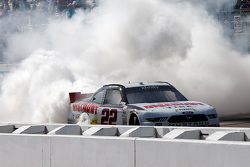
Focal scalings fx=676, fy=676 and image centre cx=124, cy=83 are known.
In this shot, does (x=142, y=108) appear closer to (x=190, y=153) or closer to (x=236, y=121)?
(x=190, y=153)

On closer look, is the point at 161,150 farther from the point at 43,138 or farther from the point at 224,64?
the point at 224,64

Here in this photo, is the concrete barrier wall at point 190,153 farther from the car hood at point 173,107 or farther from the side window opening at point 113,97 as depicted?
the side window opening at point 113,97

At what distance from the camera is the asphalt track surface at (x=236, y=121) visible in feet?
61.4

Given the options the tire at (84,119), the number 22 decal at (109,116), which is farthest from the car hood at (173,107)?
the tire at (84,119)

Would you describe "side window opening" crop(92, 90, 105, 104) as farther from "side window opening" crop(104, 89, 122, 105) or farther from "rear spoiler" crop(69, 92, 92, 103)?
"rear spoiler" crop(69, 92, 92, 103)

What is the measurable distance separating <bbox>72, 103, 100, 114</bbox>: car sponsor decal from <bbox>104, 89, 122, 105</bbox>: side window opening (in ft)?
0.97

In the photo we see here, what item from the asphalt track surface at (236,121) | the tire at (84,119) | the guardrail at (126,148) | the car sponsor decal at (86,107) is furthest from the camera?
the asphalt track surface at (236,121)

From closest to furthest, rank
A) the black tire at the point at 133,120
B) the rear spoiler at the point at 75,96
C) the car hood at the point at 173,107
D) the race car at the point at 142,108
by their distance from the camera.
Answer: the race car at the point at 142,108 < the car hood at the point at 173,107 < the black tire at the point at 133,120 < the rear spoiler at the point at 75,96

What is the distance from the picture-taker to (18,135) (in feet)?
27.4

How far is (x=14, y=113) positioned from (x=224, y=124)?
25.7ft

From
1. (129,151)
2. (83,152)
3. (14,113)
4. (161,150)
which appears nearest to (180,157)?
(161,150)

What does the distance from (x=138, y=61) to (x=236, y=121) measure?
641 centimetres

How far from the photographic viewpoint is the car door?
535 inches

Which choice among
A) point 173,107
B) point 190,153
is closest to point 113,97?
point 173,107
